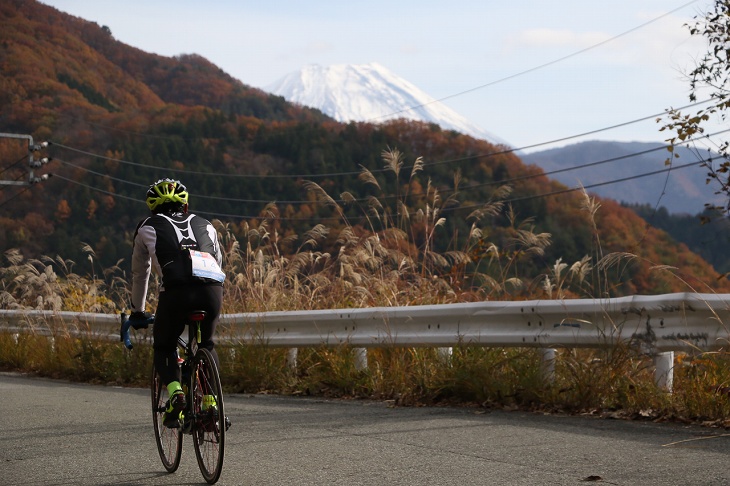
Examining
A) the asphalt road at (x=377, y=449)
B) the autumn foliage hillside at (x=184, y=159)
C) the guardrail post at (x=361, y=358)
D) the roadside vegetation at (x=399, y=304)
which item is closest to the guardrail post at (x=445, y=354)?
the roadside vegetation at (x=399, y=304)

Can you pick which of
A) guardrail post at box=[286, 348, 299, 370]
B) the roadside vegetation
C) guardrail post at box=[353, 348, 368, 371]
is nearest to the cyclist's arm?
the roadside vegetation

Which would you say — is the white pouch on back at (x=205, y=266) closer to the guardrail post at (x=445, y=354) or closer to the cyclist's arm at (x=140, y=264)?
the cyclist's arm at (x=140, y=264)

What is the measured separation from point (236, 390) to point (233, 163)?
77867 mm

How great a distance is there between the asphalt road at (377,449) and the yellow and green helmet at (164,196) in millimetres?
1591

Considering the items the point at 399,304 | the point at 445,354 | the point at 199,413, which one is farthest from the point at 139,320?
the point at 399,304

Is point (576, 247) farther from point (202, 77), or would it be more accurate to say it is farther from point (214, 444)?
point (202, 77)

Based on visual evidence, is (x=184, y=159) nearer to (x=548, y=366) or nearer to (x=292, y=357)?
(x=292, y=357)

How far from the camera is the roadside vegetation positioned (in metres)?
7.69

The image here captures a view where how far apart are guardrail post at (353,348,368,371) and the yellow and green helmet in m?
4.53

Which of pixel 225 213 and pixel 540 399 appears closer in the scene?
pixel 540 399

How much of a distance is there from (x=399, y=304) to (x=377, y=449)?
4829 mm

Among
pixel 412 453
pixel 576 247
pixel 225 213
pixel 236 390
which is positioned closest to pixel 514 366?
pixel 412 453

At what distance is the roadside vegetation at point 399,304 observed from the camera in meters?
7.69

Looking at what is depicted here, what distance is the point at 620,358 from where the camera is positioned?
7613 mm
